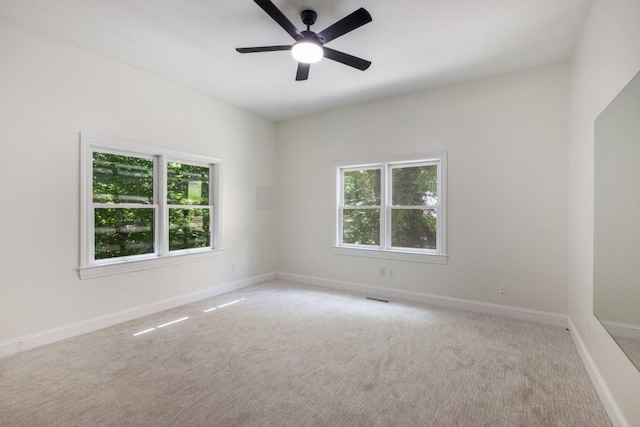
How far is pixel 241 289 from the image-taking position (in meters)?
4.86

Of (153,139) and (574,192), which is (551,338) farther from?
(153,139)

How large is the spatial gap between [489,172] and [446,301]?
173 centimetres

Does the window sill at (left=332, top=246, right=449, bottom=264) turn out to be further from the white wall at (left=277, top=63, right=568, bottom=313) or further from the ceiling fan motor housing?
the ceiling fan motor housing

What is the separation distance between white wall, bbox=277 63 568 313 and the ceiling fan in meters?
1.73

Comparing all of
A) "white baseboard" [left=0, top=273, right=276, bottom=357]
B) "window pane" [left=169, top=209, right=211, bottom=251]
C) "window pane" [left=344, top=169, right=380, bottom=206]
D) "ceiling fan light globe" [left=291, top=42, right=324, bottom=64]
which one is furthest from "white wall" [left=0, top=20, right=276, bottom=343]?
"window pane" [left=344, top=169, right=380, bottom=206]

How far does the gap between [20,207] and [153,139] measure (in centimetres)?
147

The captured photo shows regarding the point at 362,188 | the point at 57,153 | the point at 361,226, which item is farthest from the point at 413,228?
the point at 57,153

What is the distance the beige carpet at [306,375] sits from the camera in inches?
74.5

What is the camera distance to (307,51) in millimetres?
2582

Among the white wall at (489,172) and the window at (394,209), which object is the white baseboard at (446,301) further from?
the window at (394,209)

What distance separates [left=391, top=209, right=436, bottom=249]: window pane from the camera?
13.9 ft

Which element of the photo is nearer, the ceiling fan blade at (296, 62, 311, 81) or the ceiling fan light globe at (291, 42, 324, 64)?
the ceiling fan light globe at (291, 42, 324, 64)

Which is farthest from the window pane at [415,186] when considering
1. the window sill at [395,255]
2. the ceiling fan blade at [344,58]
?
the ceiling fan blade at [344,58]

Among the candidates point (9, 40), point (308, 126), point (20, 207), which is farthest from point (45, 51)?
point (308, 126)
